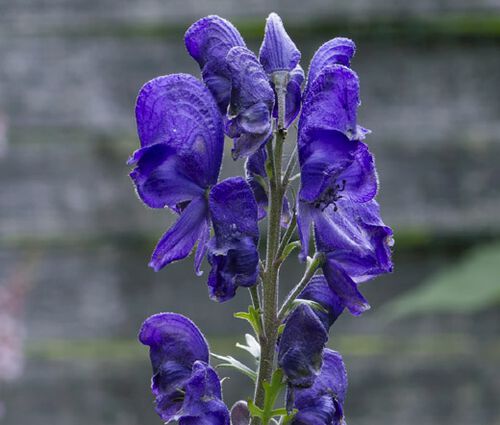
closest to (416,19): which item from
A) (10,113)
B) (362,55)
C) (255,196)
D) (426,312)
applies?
(362,55)

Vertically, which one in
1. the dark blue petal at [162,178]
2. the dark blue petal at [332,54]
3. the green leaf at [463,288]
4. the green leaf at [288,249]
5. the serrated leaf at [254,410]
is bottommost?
the serrated leaf at [254,410]

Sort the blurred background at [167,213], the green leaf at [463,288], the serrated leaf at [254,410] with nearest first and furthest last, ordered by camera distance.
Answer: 1. the serrated leaf at [254,410]
2. the green leaf at [463,288]
3. the blurred background at [167,213]

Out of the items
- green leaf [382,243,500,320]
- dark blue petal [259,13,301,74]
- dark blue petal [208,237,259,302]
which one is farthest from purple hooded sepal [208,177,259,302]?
green leaf [382,243,500,320]

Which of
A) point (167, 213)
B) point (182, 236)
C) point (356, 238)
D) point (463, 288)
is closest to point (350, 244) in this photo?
point (356, 238)

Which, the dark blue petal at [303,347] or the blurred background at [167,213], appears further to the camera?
the blurred background at [167,213]

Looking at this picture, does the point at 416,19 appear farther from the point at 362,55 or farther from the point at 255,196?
the point at 255,196

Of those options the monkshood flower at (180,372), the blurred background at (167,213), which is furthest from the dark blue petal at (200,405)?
the blurred background at (167,213)

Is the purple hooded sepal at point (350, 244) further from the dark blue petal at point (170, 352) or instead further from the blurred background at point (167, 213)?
the blurred background at point (167, 213)
